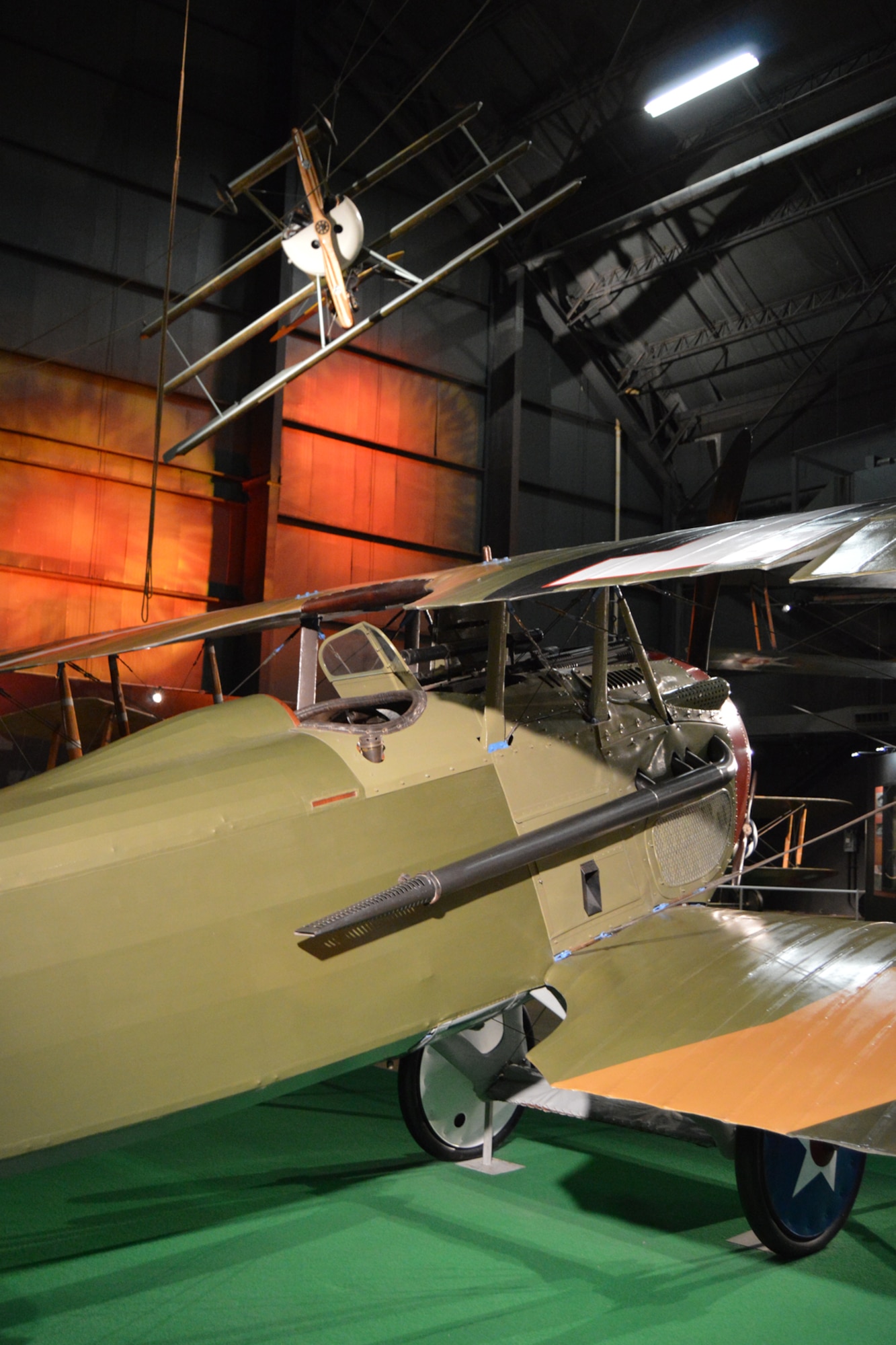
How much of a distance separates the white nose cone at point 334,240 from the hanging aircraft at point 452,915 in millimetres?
7050

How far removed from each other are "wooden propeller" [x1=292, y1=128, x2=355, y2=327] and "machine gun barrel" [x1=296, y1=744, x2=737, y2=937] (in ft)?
24.0

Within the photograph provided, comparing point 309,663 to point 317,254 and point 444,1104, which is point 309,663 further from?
point 317,254

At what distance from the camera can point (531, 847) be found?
3645mm

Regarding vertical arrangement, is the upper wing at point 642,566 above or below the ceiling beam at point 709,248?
below

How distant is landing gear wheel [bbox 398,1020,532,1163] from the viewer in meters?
4.79

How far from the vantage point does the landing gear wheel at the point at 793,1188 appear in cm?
355

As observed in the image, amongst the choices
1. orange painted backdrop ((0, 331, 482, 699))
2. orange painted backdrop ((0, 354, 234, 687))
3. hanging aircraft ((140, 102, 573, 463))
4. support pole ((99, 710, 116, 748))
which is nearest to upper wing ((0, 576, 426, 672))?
support pole ((99, 710, 116, 748))

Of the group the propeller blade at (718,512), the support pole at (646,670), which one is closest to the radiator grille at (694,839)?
the support pole at (646,670)

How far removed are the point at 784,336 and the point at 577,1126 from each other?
15243 mm

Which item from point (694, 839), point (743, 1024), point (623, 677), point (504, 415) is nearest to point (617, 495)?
point (623, 677)

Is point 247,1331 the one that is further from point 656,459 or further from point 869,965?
point 656,459

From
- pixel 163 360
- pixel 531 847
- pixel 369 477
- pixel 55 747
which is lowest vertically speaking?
pixel 531 847

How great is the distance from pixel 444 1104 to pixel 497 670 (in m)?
2.23

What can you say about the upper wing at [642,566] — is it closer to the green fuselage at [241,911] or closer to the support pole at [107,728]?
the green fuselage at [241,911]
